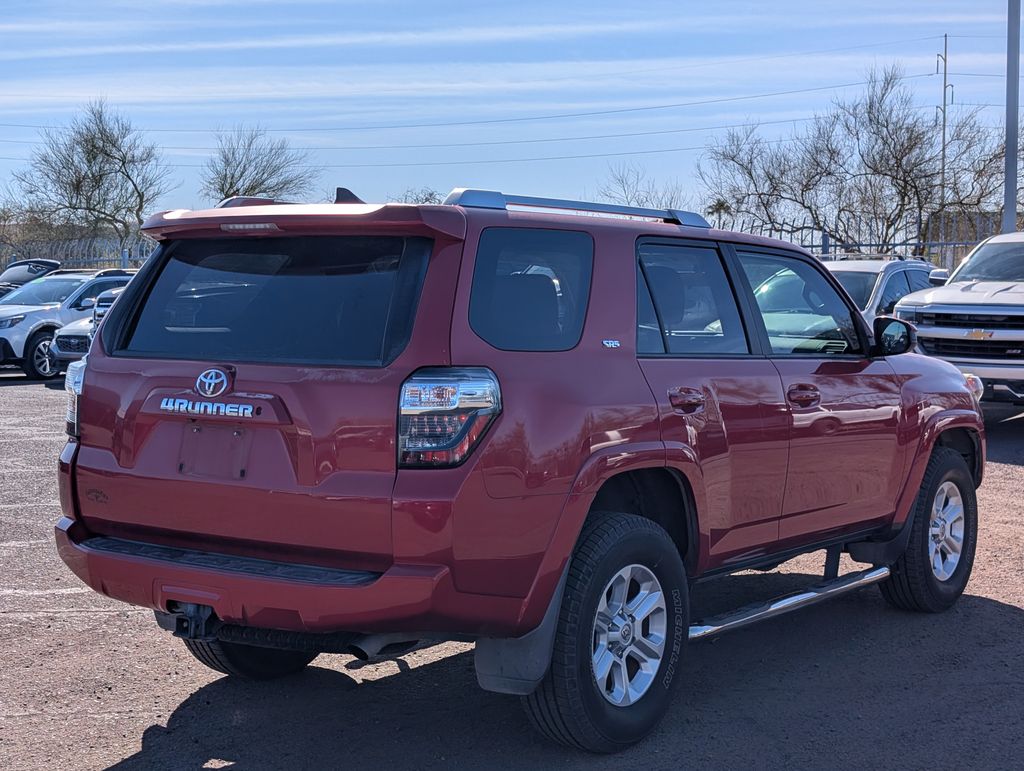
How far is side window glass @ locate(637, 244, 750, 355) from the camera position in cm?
496

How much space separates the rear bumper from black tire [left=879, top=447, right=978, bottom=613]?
304cm

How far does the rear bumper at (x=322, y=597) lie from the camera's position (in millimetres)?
3865

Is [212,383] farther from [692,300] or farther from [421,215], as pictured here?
[692,300]

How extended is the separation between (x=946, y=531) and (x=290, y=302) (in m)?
4.07

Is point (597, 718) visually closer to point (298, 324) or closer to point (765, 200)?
point (298, 324)

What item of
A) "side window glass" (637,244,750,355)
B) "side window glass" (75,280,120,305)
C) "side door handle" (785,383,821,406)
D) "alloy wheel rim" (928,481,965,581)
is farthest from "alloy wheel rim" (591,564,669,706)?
"side window glass" (75,280,120,305)

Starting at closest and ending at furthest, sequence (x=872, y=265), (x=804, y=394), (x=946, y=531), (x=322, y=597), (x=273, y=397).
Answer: (x=322, y=597) < (x=273, y=397) < (x=804, y=394) < (x=946, y=531) < (x=872, y=265)

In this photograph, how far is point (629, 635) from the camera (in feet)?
15.0

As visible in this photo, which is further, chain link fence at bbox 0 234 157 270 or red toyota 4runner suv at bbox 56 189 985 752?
chain link fence at bbox 0 234 157 270

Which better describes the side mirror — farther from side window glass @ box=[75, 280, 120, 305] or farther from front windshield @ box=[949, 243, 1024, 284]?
side window glass @ box=[75, 280, 120, 305]

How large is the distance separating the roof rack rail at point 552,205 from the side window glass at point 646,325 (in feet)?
1.00

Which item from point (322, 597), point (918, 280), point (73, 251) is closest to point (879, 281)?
point (918, 280)

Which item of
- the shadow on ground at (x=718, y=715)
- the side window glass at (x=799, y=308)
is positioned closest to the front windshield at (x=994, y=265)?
the side window glass at (x=799, y=308)

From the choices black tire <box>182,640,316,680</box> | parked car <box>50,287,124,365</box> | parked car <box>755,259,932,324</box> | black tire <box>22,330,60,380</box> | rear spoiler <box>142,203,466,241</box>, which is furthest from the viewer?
black tire <box>22,330,60,380</box>
